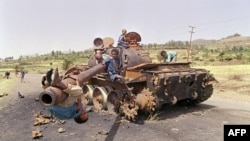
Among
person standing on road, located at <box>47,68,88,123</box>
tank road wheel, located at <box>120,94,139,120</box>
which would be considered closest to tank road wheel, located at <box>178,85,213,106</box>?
tank road wheel, located at <box>120,94,139,120</box>

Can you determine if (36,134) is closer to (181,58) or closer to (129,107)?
(129,107)

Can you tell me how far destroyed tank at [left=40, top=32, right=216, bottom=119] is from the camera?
9.59 meters

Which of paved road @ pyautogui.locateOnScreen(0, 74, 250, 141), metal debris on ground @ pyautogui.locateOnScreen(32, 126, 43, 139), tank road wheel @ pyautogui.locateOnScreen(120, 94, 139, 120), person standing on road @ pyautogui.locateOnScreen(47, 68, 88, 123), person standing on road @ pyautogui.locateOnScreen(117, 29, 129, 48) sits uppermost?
person standing on road @ pyautogui.locateOnScreen(117, 29, 129, 48)

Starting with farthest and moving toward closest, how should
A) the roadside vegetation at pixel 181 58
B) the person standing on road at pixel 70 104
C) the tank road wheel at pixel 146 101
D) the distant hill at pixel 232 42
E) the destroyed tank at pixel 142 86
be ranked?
the distant hill at pixel 232 42
the roadside vegetation at pixel 181 58
the destroyed tank at pixel 142 86
the tank road wheel at pixel 146 101
the person standing on road at pixel 70 104

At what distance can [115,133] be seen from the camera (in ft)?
26.8

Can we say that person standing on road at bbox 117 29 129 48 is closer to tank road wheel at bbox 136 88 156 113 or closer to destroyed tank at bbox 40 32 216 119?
destroyed tank at bbox 40 32 216 119

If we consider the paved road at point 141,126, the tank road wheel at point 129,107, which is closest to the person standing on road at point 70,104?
the paved road at point 141,126

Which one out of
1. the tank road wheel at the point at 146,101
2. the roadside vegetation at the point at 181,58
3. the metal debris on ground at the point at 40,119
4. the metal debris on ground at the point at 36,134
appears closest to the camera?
the metal debris on ground at the point at 36,134

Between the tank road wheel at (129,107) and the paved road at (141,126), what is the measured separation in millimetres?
238

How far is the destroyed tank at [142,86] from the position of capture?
9.59 metres

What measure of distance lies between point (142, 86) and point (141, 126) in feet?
6.06

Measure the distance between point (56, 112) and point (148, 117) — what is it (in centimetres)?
648

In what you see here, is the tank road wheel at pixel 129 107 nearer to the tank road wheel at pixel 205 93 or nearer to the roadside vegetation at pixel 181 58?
the tank road wheel at pixel 205 93

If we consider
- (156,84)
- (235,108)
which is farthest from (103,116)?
(235,108)
